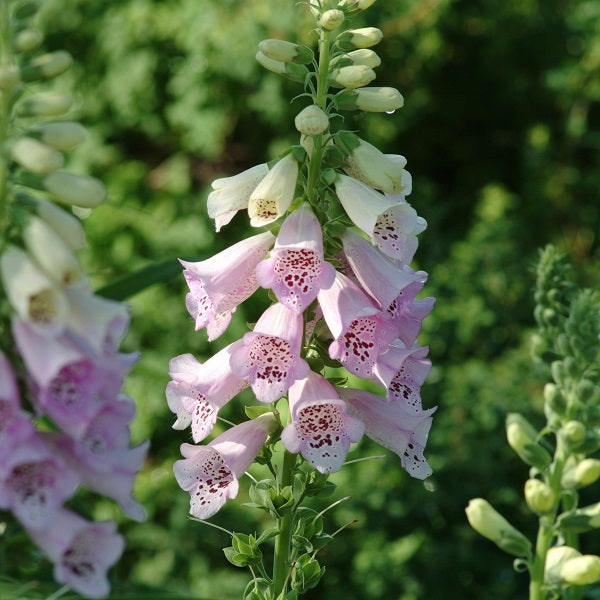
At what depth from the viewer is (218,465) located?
201 cm

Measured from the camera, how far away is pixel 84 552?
4.81 ft

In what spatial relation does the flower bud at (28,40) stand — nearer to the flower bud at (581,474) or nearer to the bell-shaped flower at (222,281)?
Result: the bell-shaped flower at (222,281)

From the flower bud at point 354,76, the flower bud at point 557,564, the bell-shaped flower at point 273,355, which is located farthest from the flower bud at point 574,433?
the flower bud at point 354,76

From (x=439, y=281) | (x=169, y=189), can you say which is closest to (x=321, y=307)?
(x=439, y=281)

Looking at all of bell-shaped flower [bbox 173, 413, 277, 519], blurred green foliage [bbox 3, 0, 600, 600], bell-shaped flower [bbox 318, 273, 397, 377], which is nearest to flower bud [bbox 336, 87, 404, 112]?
bell-shaped flower [bbox 318, 273, 397, 377]

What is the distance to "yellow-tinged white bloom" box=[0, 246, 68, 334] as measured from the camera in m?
1.38

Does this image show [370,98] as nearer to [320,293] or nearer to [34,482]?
[320,293]

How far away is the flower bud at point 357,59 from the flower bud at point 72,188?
2.12ft

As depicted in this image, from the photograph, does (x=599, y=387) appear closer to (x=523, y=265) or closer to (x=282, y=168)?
(x=282, y=168)

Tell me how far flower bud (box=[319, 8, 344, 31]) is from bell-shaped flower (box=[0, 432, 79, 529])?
2.83 feet

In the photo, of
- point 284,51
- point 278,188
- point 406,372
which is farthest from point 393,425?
point 284,51

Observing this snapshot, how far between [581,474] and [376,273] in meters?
0.51

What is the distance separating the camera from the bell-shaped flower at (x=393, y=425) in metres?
2.00

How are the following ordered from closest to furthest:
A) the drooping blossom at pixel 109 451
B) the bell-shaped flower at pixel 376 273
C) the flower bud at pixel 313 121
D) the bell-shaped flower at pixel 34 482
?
the bell-shaped flower at pixel 34 482 → the drooping blossom at pixel 109 451 → the flower bud at pixel 313 121 → the bell-shaped flower at pixel 376 273
